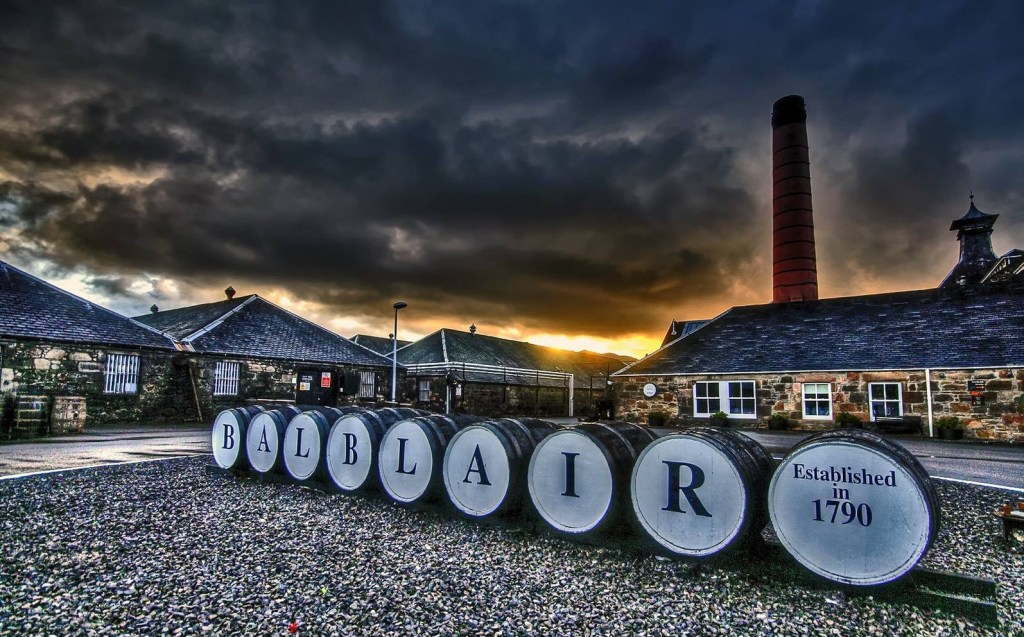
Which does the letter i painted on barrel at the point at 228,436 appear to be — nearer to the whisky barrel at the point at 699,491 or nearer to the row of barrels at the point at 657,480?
the row of barrels at the point at 657,480

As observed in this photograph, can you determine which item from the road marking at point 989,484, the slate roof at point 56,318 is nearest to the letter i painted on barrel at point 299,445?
the road marking at point 989,484

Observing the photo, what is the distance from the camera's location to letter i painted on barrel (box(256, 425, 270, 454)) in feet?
23.0

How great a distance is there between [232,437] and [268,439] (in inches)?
31.9

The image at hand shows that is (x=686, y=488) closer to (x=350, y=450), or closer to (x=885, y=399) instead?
(x=350, y=450)

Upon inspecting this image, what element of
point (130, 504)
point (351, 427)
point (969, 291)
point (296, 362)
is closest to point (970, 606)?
point (351, 427)

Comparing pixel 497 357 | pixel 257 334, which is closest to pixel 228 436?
pixel 257 334

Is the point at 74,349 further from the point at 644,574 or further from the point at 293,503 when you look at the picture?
the point at 644,574

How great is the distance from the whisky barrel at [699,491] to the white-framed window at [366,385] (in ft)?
72.1

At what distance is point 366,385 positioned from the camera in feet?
81.9

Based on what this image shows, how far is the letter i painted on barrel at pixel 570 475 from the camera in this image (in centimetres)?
455

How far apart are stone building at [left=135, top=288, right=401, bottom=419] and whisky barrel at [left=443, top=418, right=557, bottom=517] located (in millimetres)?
10801

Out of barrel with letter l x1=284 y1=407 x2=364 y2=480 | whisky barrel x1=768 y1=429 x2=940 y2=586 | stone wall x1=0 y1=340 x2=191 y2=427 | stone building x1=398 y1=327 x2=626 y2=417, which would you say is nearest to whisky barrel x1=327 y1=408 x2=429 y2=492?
barrel with letter l x1=284 y1=407 x2=364 y2=480

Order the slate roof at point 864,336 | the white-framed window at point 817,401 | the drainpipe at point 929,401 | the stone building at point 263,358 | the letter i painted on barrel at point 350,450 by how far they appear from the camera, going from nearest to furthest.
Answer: the letter i painted on barrel at point 350,450 → the drainpipe at point 929,401 → the slate roof at point 864,336 → the white-framed window at point 817,401 → the stone building at point 263,358

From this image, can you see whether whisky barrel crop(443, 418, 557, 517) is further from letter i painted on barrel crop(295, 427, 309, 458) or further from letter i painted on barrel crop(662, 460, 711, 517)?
letter i painted on barrel crop(295, 427, 309, 458)
